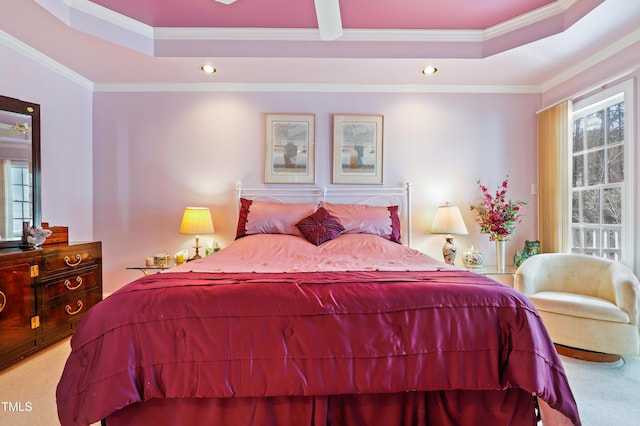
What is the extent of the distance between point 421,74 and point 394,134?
682mm

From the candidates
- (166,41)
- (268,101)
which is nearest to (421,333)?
(268,101)

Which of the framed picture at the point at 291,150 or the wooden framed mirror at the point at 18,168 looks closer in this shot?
the wooden framed mirror at the point at 18,168

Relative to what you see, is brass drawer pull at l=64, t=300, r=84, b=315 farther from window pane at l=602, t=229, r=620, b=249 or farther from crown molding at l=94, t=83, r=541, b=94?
window pane at l=602, t=229, r=620, b=249

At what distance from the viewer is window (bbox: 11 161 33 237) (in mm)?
2574

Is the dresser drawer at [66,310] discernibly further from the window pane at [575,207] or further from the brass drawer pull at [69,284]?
the window pane at [575,207]

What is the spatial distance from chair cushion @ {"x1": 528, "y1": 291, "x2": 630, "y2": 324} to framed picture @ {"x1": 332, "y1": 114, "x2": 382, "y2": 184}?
191cm

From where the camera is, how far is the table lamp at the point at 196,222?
315 cm

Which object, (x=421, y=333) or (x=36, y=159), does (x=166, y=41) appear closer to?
(x=36, y=159)

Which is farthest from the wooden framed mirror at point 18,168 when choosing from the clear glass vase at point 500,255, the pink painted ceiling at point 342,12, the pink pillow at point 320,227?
the clear glass vase at point 500,255

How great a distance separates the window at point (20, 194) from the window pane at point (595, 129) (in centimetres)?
534

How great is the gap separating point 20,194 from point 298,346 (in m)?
2.95

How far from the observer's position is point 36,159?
2707 mm

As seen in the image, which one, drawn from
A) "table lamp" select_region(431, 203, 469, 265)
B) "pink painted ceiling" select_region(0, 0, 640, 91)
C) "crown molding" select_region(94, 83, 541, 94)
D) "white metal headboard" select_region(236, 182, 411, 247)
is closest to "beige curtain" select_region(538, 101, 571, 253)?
"pink painted ceiling" select_region(0, 0, 640, 91)

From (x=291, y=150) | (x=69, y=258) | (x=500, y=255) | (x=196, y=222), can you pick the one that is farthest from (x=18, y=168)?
(x=500, y=255)
